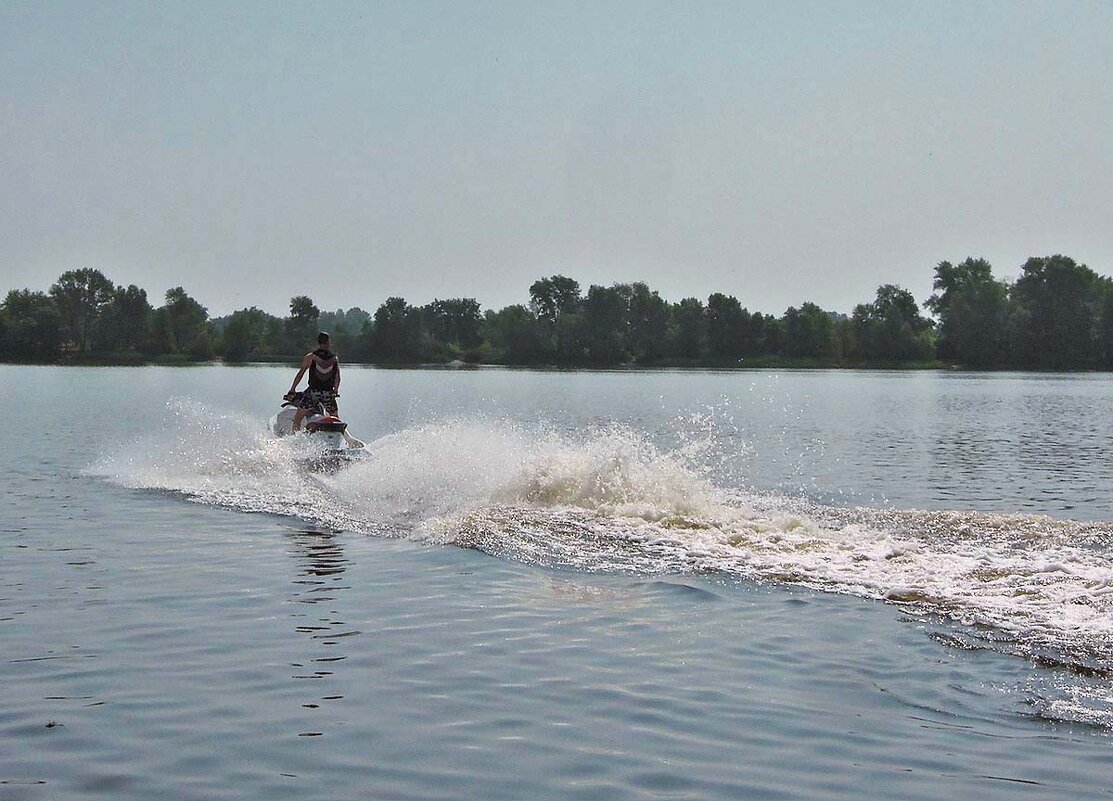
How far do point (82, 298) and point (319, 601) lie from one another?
173222 millimetres

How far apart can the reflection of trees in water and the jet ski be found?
586 cm

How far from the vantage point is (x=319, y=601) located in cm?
1105

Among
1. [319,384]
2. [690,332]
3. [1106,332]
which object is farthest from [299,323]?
[319,384]

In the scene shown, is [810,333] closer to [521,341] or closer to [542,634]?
[521,341]

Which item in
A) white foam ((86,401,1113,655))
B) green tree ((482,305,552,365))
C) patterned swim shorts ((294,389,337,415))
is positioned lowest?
white foam ((86,401,1113,655))

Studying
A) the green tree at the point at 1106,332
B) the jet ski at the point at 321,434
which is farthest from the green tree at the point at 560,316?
the jet ski at the point at 321,434

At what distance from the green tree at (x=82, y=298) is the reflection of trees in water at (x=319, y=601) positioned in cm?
15996

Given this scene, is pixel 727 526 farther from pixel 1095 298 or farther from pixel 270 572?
pixel 1095 298

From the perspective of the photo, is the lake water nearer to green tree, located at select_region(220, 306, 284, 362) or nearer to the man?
the man

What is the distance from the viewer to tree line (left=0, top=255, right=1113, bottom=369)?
132125mm

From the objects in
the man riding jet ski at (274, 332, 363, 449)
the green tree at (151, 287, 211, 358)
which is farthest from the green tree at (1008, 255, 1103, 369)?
the man riding jet ski at (274, 332, 363, 449)

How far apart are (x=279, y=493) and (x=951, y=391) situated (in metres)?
63.3

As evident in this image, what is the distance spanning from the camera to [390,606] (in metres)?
10.8

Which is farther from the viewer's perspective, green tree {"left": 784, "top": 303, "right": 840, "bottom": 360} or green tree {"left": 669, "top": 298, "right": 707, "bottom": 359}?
green tree {"left": 669, "top": 298, "right": 707, "bottom": 359}
